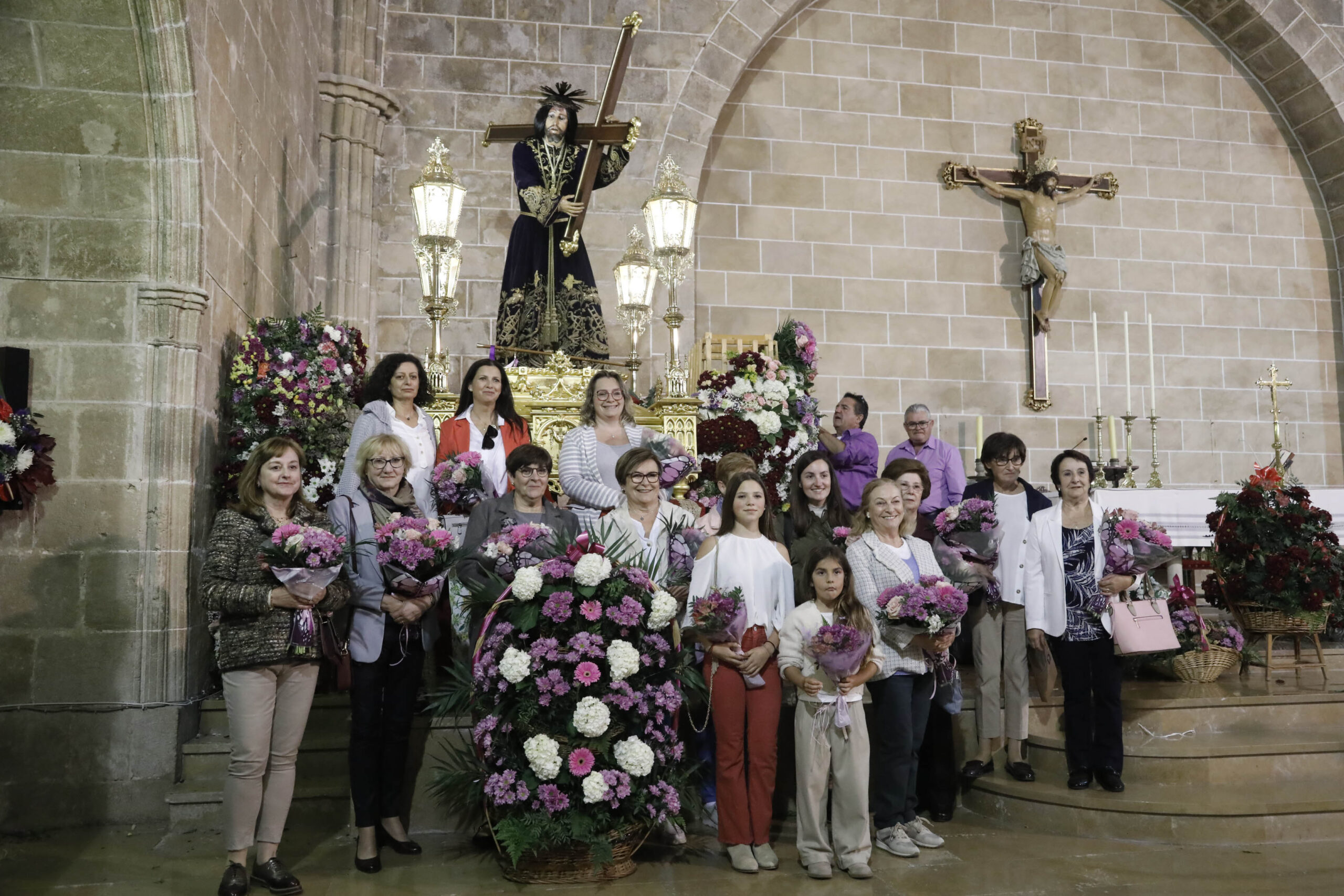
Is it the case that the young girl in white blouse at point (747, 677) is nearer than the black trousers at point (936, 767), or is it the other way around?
the young girl in white blouse at point (747, 677)

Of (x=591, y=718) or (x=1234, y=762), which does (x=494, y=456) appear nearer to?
(x=591, y=718)

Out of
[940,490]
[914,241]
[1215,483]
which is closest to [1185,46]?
[914,241]

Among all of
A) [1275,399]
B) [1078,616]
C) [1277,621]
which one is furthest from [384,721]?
[1275,399]

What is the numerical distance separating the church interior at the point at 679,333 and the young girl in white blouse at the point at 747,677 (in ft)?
0.31

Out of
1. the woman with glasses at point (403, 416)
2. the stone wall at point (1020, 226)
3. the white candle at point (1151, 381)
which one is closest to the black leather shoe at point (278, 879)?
the woman with glasses at point (403, 416)

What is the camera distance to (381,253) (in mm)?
9273

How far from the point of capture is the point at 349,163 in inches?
351

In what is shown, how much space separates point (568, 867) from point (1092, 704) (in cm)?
255

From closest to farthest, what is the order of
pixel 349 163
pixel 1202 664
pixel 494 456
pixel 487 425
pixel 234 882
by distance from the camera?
pixel 234 882 → pixel 494 456 → pixel 487 425 → pixel 1202 664 → pixel 349 163

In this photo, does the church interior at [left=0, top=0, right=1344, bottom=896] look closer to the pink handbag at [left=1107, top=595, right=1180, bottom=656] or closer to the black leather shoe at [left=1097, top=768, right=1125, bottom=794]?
the black leather shoe at [left=1097, top=768, right=1125, bottom=794]

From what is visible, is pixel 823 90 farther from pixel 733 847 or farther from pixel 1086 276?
pixel 733 847

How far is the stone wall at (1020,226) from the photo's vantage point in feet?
33.7

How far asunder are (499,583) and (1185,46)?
9971mm

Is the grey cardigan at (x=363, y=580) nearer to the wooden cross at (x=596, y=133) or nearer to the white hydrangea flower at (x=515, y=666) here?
the white hydrangea flower at (x=515, y=666)
